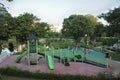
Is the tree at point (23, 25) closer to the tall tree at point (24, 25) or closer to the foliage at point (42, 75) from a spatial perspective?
the tall tree at point (24, 25)

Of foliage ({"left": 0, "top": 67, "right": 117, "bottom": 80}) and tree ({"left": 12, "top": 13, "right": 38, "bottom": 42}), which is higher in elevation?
tree ({"left": 12, "top": 13, "right": 38, "bottom": 42})

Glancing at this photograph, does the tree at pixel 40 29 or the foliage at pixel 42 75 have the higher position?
the tree at pixel 40 29

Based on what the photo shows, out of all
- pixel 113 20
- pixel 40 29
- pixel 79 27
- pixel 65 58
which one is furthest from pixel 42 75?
pixel 79 27

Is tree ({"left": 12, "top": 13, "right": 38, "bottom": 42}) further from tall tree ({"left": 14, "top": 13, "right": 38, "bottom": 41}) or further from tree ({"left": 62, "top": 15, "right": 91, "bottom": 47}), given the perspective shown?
tree ({"left": 62, "top": 15, "right": 91, "bottom": 47})

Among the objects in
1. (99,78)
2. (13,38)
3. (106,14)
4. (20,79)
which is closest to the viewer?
(99,78)

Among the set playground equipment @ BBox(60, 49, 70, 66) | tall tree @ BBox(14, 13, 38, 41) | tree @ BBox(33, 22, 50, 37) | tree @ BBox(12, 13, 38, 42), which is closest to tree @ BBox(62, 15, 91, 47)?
tree @ BBox(33, 22, 50, 37)

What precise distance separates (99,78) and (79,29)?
3226cm

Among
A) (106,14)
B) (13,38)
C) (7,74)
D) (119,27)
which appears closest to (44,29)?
(13,38)

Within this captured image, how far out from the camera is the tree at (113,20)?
23.0 m

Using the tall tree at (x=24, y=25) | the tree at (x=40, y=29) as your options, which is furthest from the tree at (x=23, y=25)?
the tree at (x=40, y=29)

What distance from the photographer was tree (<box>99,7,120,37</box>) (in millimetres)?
22998

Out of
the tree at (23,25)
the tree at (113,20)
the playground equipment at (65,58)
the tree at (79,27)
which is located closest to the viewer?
the playground equipment at (65,58)

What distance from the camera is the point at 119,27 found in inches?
886

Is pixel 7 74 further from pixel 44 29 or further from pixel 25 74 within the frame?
pixel 44 29
